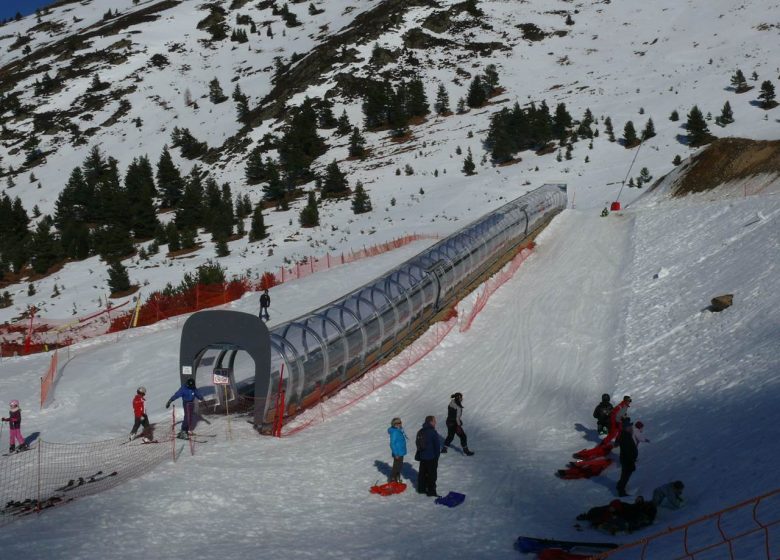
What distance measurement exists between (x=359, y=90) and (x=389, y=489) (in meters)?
88.6

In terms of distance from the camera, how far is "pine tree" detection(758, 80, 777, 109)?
5700cm

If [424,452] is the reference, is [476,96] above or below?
above

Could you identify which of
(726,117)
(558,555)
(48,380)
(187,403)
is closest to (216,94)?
(726,117)

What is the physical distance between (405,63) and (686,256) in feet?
272

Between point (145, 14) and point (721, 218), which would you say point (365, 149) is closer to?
point (721, 218)

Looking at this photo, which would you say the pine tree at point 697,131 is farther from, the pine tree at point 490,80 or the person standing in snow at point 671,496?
the person standing in snow at point 671,496

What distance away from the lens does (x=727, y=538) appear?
7.66 m

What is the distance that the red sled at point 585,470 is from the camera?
11.6m

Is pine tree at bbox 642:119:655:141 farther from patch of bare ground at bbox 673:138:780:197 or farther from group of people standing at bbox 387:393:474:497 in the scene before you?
group of people standing at bbox 387:393:474:497

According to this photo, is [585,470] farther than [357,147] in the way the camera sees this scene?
No

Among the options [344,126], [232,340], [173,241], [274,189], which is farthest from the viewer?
[344,126]

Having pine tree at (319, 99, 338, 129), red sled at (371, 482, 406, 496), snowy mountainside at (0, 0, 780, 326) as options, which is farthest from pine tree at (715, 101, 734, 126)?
red sled at (371, 482, 406, 496)

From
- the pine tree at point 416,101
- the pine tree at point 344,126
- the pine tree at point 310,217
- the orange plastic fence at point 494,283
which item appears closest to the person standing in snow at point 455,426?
the orange plastic fence at point 494,283

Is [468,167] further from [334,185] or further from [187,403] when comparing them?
[187,403]
